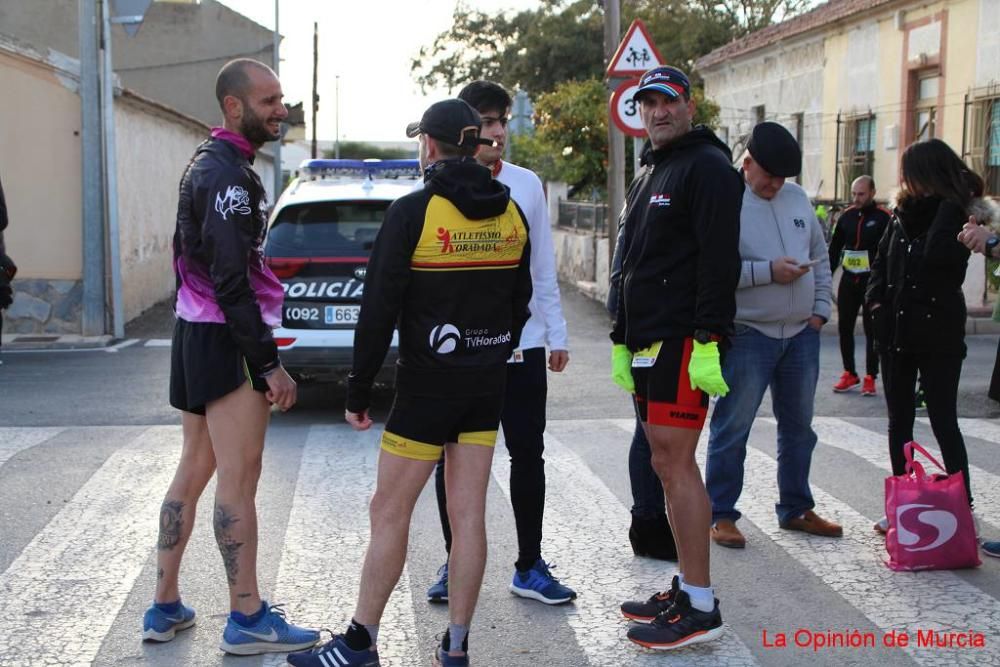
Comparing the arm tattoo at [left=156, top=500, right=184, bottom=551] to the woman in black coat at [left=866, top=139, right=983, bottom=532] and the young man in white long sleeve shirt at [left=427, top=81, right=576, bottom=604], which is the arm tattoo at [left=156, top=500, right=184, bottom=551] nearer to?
the young man in white long sleeve shirt at [left=427, top=81, right=576, bottom=604]

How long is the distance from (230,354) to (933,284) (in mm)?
3175

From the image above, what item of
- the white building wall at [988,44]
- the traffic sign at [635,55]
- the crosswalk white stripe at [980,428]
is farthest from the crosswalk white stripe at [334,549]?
the white building wall at [988,44]

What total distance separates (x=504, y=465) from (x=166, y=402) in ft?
12.0

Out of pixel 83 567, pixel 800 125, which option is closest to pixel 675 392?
pixel 83 567

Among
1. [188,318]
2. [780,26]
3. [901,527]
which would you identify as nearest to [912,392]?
[901,527]

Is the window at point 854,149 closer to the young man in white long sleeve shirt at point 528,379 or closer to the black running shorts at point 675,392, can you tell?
the young man in white long sleeve shirt at point 528,379

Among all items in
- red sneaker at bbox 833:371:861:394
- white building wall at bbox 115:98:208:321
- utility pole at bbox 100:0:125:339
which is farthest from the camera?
white building wall at bbox 115:98:208:321

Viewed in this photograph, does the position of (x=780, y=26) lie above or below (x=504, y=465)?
above

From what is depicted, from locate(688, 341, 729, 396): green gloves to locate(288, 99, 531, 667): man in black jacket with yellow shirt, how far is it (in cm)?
67

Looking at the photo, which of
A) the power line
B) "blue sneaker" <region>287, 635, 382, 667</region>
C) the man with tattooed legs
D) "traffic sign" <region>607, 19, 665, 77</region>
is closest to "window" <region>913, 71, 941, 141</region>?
"traffic sign" <region>607, 19, 665, 77</region>

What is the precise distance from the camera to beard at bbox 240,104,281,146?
13.5ft

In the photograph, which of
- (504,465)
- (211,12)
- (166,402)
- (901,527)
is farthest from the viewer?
(211,12)

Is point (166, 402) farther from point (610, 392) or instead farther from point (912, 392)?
point (912, 392)

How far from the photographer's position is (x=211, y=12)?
37125 mm
